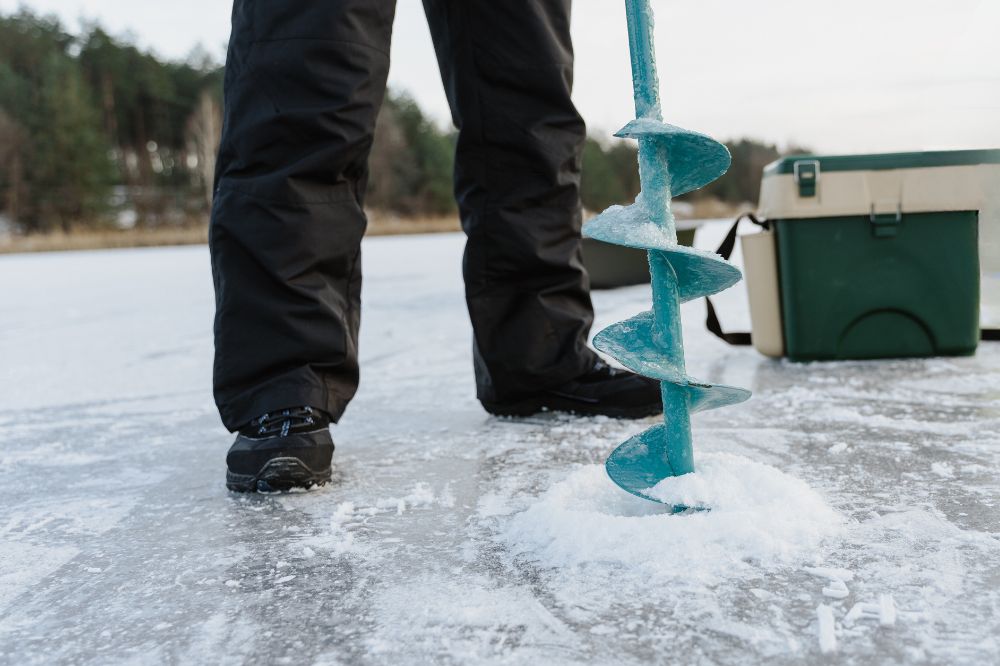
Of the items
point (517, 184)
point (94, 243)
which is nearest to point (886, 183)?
point (517, 184)

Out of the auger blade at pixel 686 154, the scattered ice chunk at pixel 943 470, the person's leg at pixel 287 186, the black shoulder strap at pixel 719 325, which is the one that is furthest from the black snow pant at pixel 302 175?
the scattered ice chunk at pixel 943 470

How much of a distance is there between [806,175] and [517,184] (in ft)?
2.67

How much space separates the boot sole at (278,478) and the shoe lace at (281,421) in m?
0.05

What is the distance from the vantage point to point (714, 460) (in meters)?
0.94

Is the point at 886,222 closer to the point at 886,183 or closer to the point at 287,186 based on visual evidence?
the point at 886,183

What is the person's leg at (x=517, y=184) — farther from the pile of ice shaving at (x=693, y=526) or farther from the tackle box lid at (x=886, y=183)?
the tackle box lid at (x=886, y=183)

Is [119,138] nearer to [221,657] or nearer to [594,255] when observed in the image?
[594,255]

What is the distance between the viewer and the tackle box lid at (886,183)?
183cm

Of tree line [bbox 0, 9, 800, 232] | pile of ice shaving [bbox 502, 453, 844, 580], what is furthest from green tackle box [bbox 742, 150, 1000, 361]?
tree line [bbox 0, 9, 800, 232]

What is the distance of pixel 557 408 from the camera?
150cm

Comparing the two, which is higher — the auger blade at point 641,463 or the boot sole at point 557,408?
the auger blade at point 641,463

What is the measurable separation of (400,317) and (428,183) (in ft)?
95.0

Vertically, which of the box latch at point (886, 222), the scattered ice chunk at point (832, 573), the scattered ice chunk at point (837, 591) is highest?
the box latch at point (886, 222)

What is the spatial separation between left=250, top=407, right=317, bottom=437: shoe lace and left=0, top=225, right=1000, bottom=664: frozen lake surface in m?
0.09
